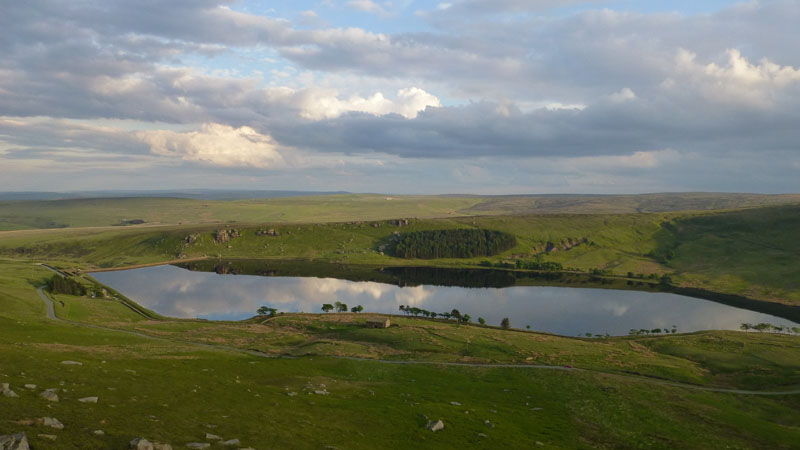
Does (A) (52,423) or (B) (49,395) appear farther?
(B) (49,395)

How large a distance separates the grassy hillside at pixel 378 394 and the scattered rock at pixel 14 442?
55.6 inches

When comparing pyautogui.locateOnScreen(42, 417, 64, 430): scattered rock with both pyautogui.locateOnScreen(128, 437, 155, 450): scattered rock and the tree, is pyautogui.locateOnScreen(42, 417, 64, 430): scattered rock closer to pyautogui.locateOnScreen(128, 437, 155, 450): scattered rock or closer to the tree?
pyautogui.locateOnScreen(128, 437, 155, 450): scattered rock

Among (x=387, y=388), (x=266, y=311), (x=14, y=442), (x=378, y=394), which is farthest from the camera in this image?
(x=266, y=311)

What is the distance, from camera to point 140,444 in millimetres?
24906

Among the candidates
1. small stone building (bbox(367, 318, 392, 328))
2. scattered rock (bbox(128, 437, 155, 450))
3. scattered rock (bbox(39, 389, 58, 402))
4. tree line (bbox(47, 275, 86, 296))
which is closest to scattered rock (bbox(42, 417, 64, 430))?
scattered rock (bbox(128, 437, 155, 450))

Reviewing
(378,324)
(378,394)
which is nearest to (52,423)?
(378,394)

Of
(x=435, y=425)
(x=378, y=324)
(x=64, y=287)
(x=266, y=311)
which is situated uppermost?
(x=435, y=425)

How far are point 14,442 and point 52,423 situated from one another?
509 centimetres

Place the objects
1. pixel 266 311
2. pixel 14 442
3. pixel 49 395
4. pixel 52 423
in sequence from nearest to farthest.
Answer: pixel 14 442 → pixel 52 423 → pixel 49 395 → pixel 266 311

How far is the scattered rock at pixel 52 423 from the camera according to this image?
85.6ft

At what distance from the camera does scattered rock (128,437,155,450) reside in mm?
24812

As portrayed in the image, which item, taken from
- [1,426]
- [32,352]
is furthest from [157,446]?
[32,352]

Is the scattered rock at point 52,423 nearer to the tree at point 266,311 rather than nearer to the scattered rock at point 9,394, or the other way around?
the scattered rock at point 9,394

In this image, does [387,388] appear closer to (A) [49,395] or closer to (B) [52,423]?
(A) [49,395]
